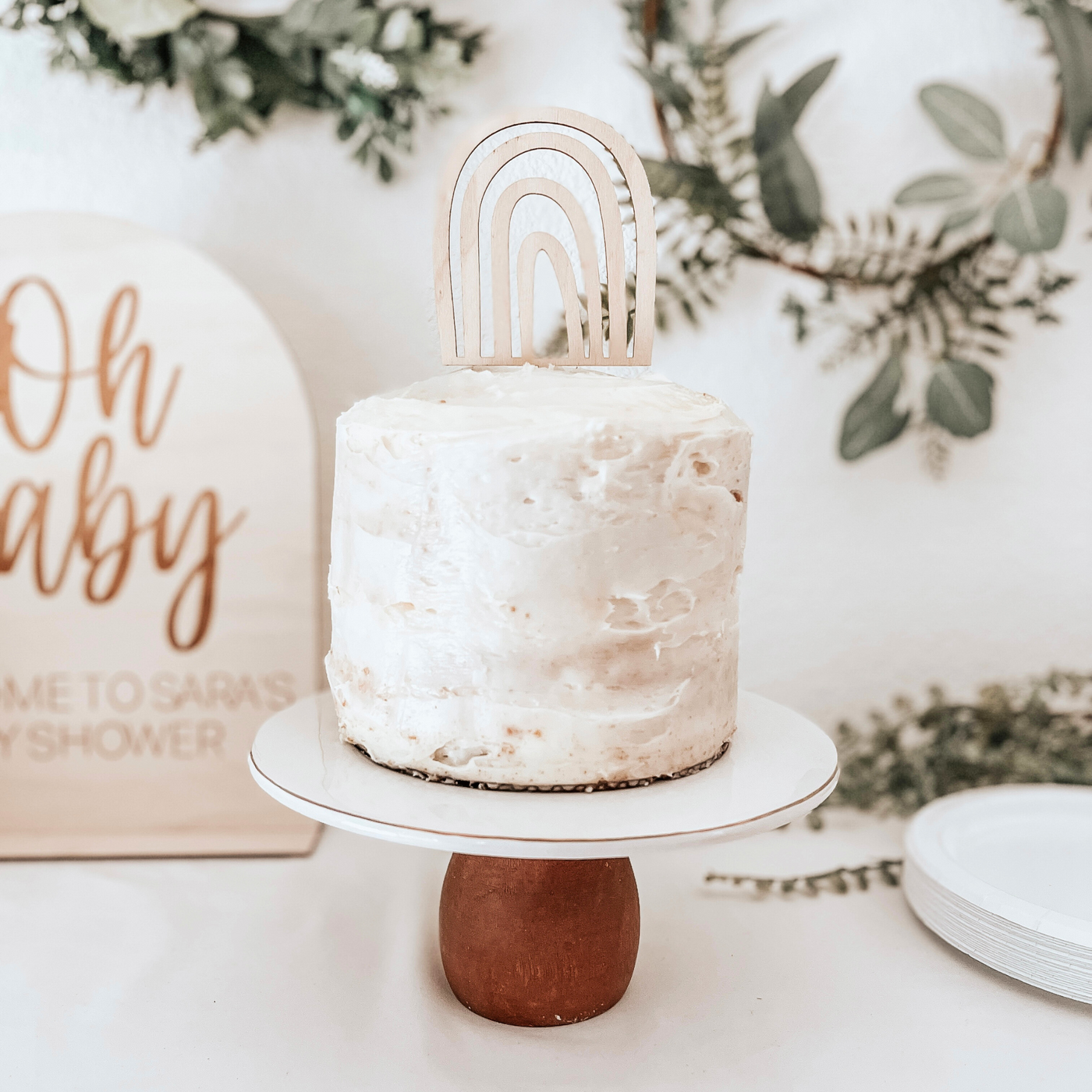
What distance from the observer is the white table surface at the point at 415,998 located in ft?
2.72

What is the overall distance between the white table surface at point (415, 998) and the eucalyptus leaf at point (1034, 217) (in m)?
0.80

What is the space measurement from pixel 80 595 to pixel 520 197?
2.28ft

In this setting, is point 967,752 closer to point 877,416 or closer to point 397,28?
point 877,416

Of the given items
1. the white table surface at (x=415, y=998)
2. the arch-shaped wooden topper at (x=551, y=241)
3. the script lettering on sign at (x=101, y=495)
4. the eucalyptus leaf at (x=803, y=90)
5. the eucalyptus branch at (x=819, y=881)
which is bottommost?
the eucalyptus branch at (x=819, y=881)

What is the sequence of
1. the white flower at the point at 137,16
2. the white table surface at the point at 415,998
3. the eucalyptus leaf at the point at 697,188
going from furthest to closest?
the eucalyptus leaf at the point at 697,188 < the white flower at the point at 137,16 < the white table surface at the point at 415,998

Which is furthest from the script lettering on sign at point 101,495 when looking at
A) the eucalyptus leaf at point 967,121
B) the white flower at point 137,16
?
the eucalyptus leaf at point 967,121

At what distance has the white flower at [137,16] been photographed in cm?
112

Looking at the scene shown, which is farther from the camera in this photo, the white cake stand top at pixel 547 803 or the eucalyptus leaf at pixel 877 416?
the eucalyptus leaf at pixel 877 416

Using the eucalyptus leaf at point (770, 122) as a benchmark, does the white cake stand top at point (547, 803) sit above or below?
below

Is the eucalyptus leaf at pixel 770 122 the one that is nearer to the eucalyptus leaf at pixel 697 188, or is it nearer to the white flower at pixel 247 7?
the eucalyptus leaf at pixel 697 188

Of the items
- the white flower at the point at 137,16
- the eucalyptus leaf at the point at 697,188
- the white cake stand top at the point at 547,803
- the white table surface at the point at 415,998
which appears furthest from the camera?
the eucalyptus leaf at the point at 697,188

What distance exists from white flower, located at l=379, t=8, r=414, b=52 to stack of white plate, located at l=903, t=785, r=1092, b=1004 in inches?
41.9

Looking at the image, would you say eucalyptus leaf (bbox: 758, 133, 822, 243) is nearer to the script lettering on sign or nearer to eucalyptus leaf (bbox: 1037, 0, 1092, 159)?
eucalyptus leaf (bbox: 1037, 0, 1092, 159)

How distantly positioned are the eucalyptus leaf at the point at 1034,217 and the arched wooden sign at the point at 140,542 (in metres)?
0.89
